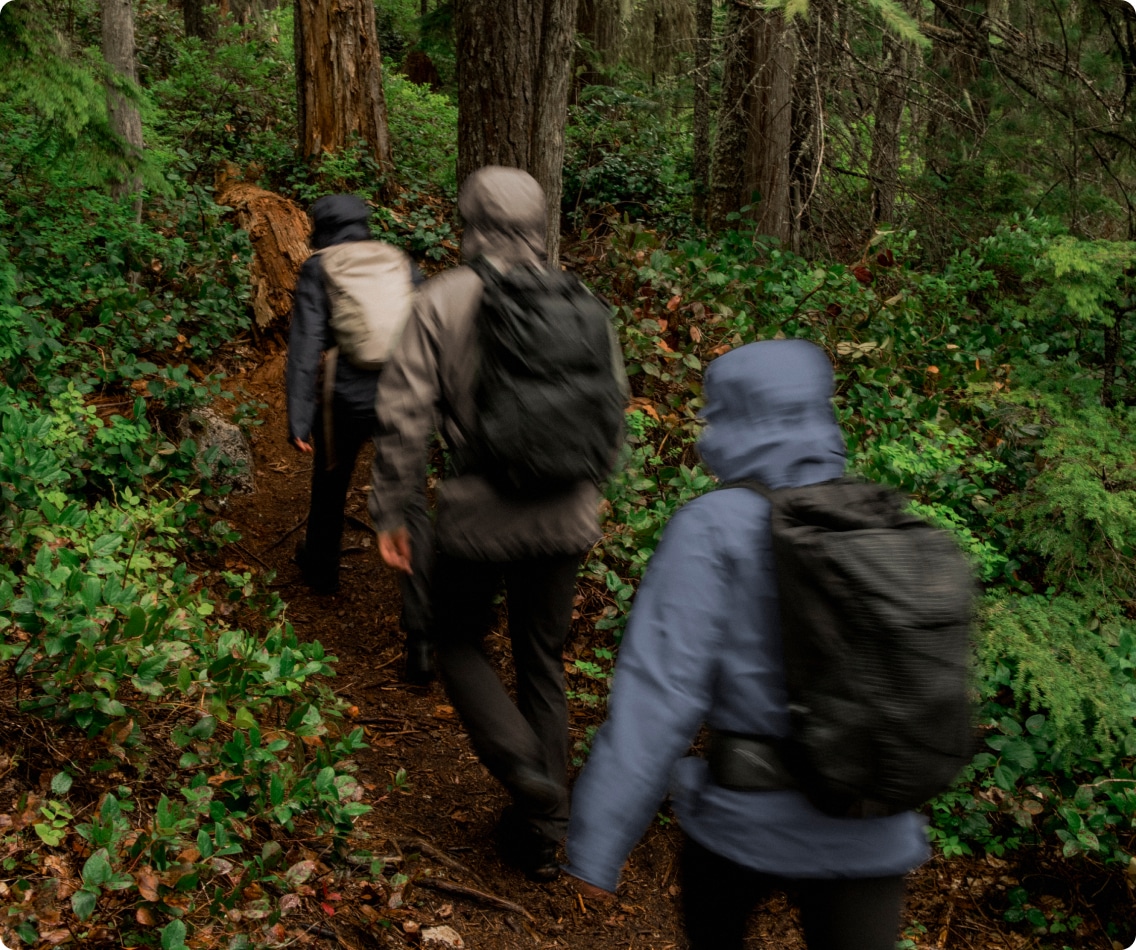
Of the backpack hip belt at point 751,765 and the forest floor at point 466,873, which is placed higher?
the backpack hip belt at point 751,765

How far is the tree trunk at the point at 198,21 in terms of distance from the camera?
14.5 m

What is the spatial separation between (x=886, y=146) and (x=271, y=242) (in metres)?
6.03

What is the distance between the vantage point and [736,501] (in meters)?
2.02

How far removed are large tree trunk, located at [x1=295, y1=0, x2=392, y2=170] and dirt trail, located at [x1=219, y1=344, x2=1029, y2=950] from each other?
512cm

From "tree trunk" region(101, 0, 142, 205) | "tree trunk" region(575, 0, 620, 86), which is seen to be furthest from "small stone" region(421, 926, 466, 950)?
"tree trunk" region(575, 0, 620, 86)

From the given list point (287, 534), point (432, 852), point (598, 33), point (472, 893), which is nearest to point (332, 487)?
point (287, 534)

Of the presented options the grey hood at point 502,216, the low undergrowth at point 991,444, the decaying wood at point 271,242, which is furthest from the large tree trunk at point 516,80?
the grey hood at point 502,216

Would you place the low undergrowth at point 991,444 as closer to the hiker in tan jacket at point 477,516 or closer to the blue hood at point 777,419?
the hiker in tan jacket at point 477,516

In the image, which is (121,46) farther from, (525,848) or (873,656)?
(873,656)

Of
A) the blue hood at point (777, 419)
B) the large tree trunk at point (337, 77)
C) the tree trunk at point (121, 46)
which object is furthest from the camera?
the large tree trunk at point (337, 77)

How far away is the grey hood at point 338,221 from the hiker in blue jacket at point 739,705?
122 inches

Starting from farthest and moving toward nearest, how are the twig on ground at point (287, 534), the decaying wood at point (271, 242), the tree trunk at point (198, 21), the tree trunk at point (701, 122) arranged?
the tree trunk at point (198, 21), the tree trunk at point (701, 122), the decaying wood at point (271, 242), the twig on ground at point (287, 534)

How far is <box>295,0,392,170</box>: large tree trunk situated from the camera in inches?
365

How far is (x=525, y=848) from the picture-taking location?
3.64m
